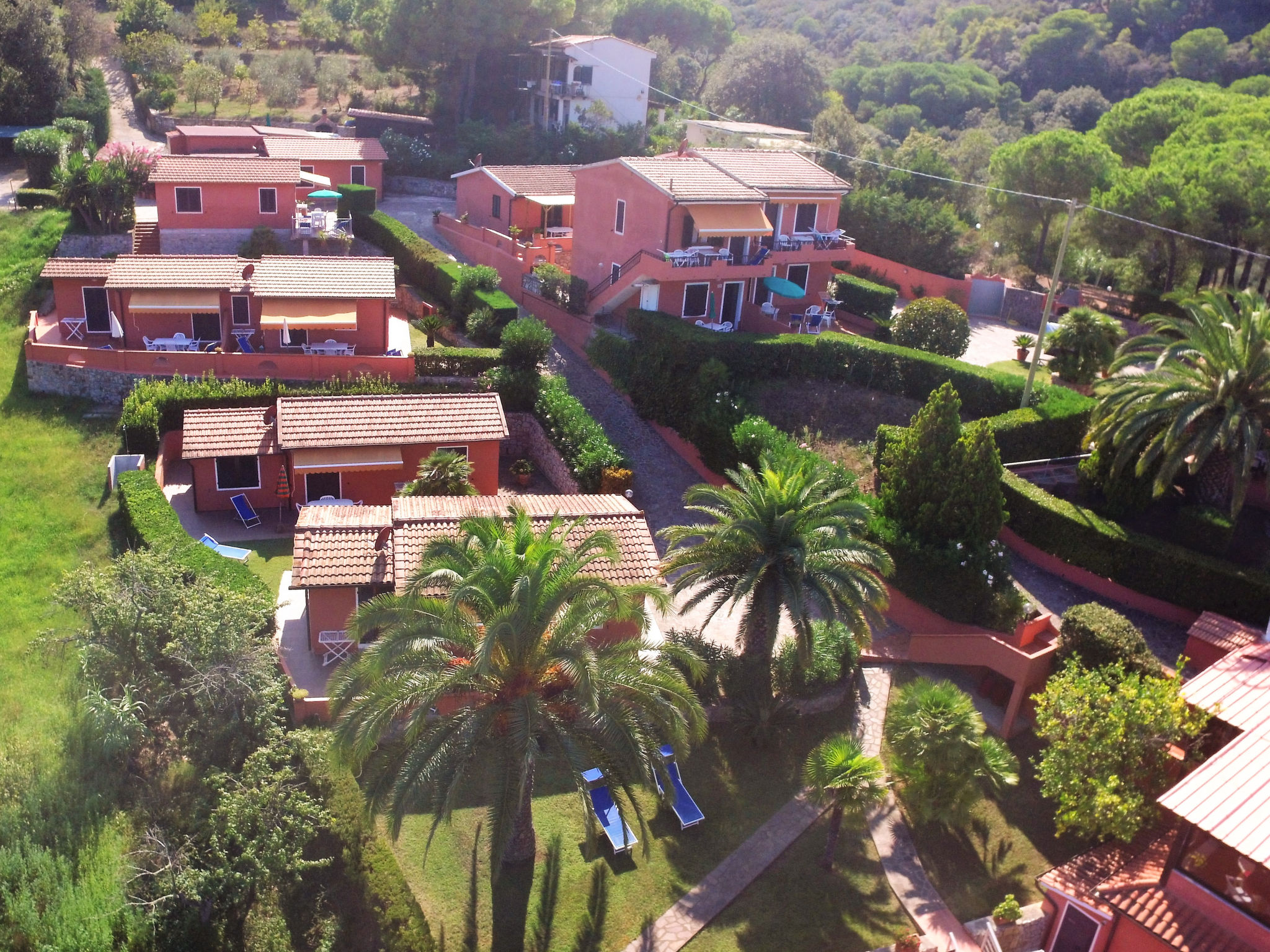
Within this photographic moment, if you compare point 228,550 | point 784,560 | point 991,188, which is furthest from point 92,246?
point 991,188

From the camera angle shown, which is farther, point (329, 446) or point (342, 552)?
point (329, 446)

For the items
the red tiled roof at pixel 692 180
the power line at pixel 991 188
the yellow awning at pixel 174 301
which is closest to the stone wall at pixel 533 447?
the red tiled roof at pixel 692 180

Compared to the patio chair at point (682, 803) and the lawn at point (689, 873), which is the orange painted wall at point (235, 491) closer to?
the lawn at point (689, 873)

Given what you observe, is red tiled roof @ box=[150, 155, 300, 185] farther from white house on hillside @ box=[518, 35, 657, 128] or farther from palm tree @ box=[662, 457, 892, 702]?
palm tree @ box=[662, 457, 892, 702]

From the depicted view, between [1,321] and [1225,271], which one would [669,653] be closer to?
[1,321]

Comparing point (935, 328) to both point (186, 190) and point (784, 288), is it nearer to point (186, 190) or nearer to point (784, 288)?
point (784, 288)
